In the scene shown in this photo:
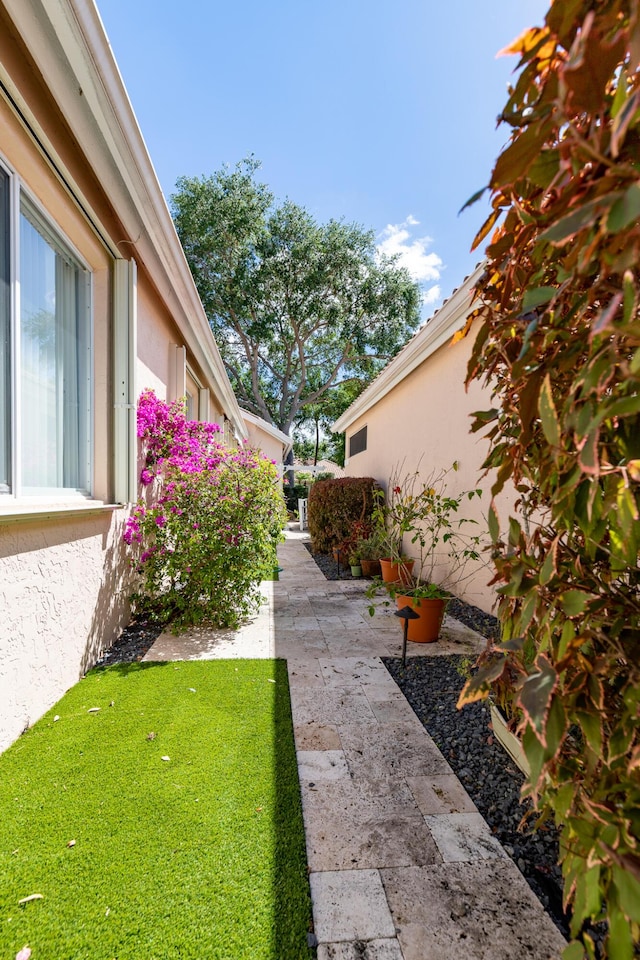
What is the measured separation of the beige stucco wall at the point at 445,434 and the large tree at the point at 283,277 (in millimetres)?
13355

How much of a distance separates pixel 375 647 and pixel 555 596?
3.44 m

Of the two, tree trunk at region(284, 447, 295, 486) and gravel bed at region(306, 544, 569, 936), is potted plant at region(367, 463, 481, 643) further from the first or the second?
tree trunk at region(284, 447, 295, 486)

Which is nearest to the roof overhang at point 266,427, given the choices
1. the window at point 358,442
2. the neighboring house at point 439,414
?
the window at point 358,442

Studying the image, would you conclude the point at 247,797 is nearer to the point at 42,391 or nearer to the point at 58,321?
the point at 42,391

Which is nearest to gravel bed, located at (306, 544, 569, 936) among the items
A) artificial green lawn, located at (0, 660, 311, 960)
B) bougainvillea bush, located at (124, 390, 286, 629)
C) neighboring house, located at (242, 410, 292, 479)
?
artificial green lawn, located at (0, 660, 311, 960)

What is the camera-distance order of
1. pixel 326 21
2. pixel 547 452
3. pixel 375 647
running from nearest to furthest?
pixel 547 452 < pixel 375 647 < pixel 326 21

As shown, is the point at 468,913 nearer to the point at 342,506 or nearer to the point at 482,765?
the point at 482,765

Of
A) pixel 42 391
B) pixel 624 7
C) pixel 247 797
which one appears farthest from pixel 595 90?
pixel 42 391

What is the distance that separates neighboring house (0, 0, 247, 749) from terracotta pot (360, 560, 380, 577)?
4.18 metres

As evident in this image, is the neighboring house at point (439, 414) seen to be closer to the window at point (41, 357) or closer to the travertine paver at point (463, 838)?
the travertine paver at point (463, 838)

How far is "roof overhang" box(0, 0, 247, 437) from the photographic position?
2168 millimetres

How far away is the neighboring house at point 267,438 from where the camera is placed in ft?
61.3

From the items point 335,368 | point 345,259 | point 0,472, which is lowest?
point 0,472

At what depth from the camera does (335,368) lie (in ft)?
74.3
